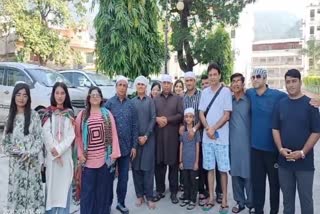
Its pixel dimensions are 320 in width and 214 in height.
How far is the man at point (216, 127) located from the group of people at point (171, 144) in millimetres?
13

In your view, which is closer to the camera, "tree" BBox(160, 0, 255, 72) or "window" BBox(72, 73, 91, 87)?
"window" BBox(72, 73, 91, 87)

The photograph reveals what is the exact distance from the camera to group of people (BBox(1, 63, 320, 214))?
3.96m

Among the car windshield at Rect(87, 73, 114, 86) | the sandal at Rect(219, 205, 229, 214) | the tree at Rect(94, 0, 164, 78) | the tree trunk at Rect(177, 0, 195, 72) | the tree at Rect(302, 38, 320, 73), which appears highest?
the tree at Rect(302, 38, 320, 73)

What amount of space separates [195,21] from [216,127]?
14.4 m

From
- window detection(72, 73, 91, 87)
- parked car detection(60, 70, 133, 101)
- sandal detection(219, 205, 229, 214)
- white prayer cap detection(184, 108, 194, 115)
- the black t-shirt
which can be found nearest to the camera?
the black t-shirt

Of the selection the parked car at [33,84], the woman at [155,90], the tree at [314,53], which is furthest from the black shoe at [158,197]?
the tree at [314,53]

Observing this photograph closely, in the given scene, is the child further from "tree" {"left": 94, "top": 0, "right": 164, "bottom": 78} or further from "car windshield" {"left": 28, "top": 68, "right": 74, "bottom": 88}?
"car windshield" {"left": 28, "top": 68, "right": 74, "bottom": 88}

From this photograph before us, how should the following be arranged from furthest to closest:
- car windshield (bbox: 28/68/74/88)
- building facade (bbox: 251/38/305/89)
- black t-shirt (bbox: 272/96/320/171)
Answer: building facade (bbox: 251/38/305/89) < car windshield (bbox: 28/68/74/88) < black t-shirt (bbox: 272/96/320/171)

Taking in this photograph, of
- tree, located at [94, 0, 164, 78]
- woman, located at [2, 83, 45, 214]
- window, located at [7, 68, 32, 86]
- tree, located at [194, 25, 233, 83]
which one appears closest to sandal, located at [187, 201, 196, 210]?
woman, located at [2, 83, 45, 214]

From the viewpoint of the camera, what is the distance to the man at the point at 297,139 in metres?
3.89

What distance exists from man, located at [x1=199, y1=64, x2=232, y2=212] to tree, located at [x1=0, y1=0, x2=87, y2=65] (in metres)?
20.8

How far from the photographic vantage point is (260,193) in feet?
15.5

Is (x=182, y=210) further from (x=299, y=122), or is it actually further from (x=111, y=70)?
(x=111, y=70)

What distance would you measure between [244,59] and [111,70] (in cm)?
7001
